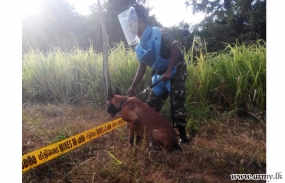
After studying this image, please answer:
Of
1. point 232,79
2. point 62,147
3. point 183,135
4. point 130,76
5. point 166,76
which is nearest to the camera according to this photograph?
point 62,147

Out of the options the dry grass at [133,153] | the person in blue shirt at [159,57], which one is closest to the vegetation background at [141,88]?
the dry grass at [133,153]

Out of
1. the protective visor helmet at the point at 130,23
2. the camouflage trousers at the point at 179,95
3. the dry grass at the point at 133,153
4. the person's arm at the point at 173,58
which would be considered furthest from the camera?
the camouflage trousers at the point at 179,95

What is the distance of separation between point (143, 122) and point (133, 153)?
30cm

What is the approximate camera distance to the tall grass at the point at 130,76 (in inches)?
75.7

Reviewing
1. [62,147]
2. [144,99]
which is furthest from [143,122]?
[62,147]

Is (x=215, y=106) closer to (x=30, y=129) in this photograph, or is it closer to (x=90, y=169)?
(x=90, y=169)

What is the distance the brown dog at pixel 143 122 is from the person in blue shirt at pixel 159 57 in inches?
7.1

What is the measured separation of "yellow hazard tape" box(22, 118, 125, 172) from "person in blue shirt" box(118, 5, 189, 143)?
1.19 feet

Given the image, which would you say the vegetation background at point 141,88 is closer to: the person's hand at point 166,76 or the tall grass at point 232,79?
the tall grass at point 232,79

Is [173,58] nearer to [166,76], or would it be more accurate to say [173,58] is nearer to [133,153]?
[166,76]

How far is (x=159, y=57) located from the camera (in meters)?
1.93

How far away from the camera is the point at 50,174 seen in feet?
5.46
